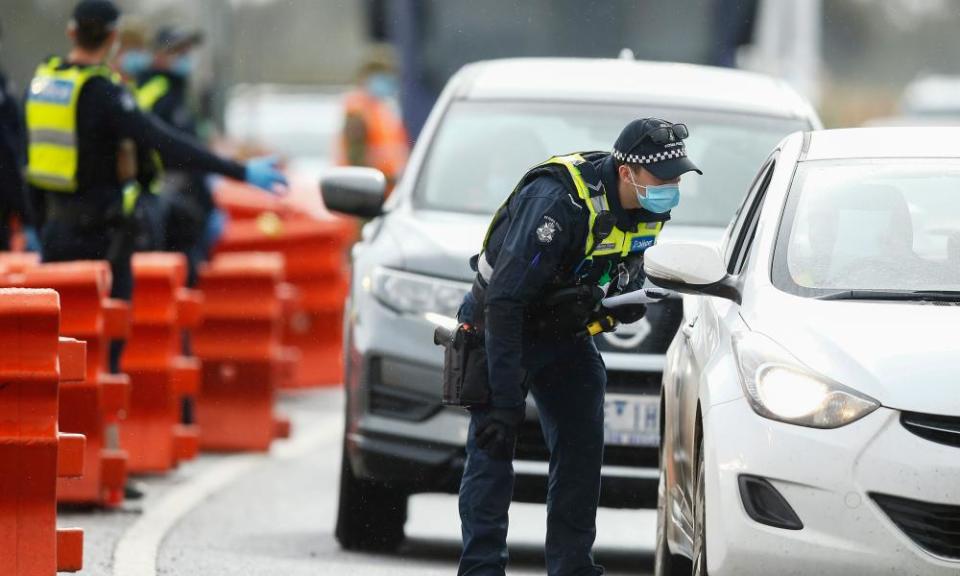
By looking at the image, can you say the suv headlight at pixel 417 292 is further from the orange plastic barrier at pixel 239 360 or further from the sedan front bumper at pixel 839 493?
the orange plastic barrier at pixel 239 360

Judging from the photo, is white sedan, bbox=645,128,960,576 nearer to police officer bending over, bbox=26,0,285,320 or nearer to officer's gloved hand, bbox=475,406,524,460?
officer's gloved hand, bbox=475,406,524,460

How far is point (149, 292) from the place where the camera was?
11602 mm

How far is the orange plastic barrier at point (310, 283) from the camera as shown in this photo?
1661 centimetres

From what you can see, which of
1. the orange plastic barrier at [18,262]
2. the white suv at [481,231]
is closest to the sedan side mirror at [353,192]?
the white suv at [481,231]

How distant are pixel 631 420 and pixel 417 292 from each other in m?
0.94

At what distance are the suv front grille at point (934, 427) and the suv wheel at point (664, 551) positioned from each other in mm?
1708

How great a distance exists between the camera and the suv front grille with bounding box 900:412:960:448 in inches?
228

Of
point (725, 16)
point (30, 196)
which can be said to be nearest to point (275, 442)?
point (30, 196)

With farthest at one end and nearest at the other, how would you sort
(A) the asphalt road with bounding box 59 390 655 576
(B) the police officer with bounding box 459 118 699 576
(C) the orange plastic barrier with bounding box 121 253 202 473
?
1. (C) the orange plastic barrier with bounding box 121 253 202 473
2. (A) the asphalt road with bounding box 59 390 655 576
3. (B) the police officer with bounding box 459 118 699 576

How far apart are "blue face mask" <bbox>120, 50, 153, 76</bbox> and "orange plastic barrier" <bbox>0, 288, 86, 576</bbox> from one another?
23.1ft

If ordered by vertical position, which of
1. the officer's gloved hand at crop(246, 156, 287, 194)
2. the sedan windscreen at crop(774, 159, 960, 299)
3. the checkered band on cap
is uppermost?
the checkered band on cap

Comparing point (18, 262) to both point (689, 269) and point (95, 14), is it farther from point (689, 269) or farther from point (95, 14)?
point (689, 269)

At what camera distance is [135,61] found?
14.1 m

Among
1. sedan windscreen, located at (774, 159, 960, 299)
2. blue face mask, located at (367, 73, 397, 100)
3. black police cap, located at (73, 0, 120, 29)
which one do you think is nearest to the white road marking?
black police cap, located at (73, 0, 120, 29)
